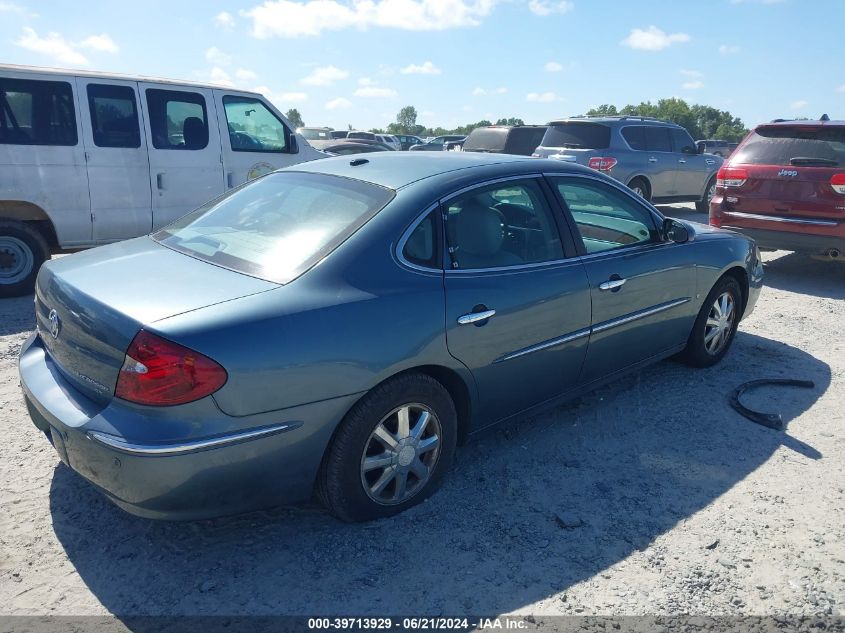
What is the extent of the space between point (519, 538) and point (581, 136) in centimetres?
972

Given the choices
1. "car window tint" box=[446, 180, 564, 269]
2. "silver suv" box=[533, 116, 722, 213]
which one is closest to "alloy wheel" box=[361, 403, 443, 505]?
"car window tint" box=[446, 180, 564, 269]

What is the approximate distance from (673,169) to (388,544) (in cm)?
1132

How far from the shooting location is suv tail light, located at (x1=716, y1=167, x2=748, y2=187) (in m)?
7.93

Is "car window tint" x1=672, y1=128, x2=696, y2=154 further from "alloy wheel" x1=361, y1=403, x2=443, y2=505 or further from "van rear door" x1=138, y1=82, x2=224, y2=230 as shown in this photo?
"alloy wheel" x1=361, y1=403, x2=443, y2=505

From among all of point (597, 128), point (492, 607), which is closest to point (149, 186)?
point (492, 607)

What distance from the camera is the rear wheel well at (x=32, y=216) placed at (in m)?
6.44

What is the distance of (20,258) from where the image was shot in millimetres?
6633

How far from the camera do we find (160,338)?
248cm

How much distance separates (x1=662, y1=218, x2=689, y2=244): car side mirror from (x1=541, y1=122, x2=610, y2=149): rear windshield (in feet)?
24.6

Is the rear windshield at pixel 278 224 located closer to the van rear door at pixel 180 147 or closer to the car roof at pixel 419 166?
the car roof at pixel 419 166

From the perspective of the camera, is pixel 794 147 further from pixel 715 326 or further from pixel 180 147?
pixel 180 147

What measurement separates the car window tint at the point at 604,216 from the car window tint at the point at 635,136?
805 centimetres

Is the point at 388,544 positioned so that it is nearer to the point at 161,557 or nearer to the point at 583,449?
the point at 161,557

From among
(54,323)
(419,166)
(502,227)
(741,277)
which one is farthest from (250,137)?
(741,277)
